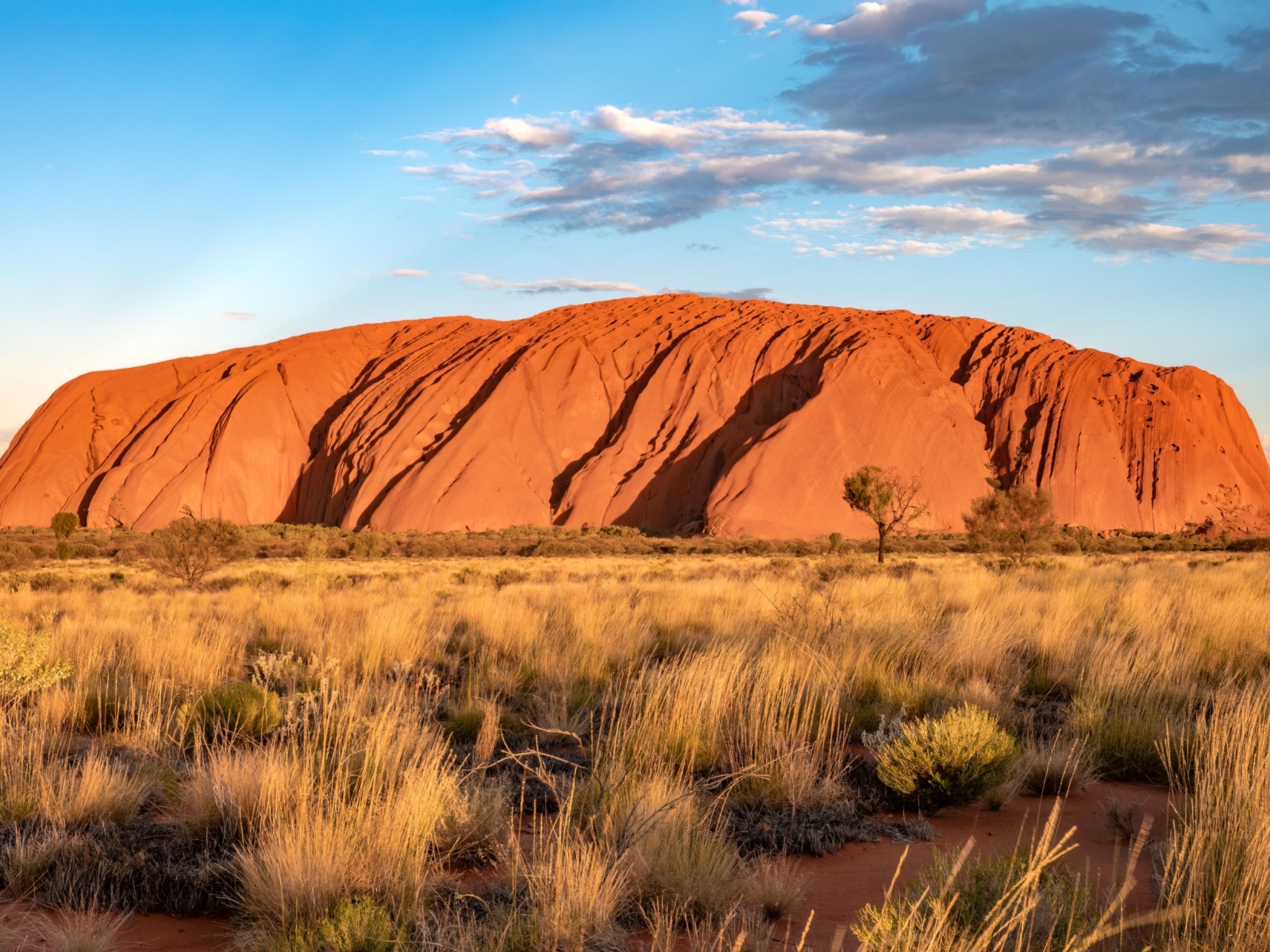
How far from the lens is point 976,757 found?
15.6 ft

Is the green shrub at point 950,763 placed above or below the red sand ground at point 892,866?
above

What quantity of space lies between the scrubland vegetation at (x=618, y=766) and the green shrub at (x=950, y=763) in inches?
0.6

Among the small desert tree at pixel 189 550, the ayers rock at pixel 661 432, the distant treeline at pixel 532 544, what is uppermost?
the ayers rock at pixel 661 432

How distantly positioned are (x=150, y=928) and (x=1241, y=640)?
353 inches

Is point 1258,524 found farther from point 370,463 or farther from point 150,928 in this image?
point 150,928

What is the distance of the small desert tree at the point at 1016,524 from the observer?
29469 mm

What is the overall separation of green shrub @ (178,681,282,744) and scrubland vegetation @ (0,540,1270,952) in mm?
28

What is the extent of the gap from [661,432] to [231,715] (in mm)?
56152

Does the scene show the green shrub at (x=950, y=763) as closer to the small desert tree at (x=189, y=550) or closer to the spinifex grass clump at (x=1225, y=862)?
the spinifex grass clump at (x=1225, y=862)

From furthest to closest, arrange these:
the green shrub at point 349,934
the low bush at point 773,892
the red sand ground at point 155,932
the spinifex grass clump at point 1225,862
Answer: the low bush at point 773,892 → the red sand ground at point 155,932 → the green shrub at point 349,934 → the spinifex grass clump at point 1225,862

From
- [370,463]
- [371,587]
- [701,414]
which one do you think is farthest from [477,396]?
[371,587]

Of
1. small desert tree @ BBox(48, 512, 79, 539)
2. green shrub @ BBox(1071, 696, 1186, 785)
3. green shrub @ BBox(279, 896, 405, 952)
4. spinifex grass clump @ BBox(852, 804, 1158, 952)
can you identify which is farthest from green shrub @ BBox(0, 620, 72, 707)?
small desert tree @ BBox(48, 512, 79, 539)

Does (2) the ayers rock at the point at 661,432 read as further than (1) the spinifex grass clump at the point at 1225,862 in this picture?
Yes

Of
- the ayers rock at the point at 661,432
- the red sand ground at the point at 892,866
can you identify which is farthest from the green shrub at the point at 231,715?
the ayers rock at the point at 661,432
